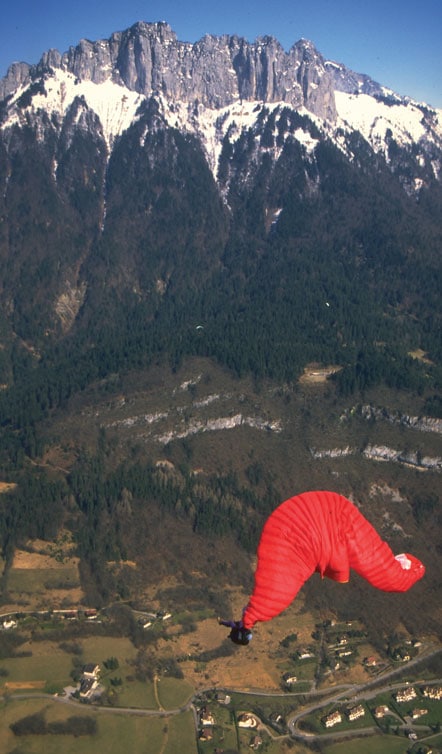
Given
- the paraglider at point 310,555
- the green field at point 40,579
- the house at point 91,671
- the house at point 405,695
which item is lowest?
the house at point 405,695

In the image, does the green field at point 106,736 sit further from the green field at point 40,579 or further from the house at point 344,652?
the green field at point 40,579

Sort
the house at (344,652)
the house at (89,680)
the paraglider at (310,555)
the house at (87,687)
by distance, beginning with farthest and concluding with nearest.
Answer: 1. the house at (344,652)
2. the house at (89,680)
3. the house at (87,687)
4. the paraglider at (310,555)

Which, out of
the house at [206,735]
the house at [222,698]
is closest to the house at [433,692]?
the house at [222,698]

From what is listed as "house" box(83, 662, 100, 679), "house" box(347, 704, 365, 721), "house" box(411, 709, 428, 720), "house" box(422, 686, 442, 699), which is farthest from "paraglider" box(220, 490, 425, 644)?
"house" box(83, 662, 100, 679)

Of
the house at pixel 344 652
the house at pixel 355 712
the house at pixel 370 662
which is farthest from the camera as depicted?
the house at pixel 344 652

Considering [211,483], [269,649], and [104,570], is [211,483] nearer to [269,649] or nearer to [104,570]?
[104,570]

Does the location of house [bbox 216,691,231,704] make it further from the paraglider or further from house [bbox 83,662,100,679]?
the paraglider

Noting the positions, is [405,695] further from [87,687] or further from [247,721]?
[87,687]
